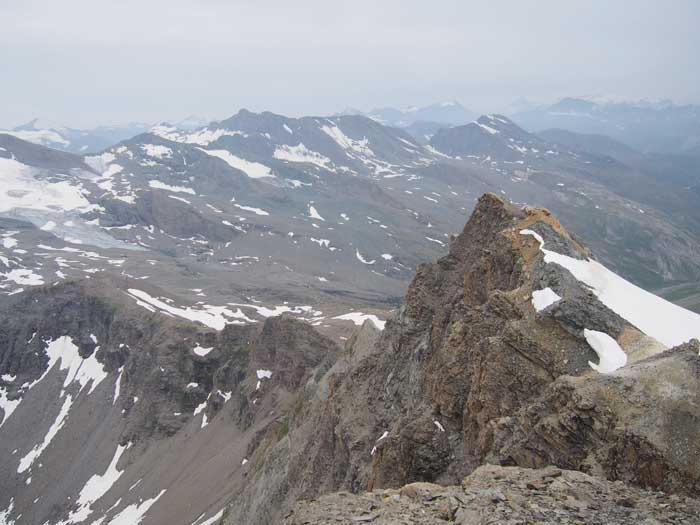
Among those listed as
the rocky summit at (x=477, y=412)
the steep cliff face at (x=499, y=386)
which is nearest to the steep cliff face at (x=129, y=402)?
the rocky summit at (x=477, y=412)

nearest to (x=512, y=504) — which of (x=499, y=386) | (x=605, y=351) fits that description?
(x=499, y=386)

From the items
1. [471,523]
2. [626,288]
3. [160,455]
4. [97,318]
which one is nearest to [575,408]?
[471,523]

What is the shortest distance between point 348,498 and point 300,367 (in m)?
71.0

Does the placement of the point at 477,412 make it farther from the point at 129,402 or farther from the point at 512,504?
the point at 129,402

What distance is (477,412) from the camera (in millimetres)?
22812

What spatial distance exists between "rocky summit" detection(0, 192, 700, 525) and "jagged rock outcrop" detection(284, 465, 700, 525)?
59 millimetres

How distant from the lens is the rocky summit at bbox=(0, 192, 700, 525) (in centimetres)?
1534

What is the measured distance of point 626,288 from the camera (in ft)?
98.3

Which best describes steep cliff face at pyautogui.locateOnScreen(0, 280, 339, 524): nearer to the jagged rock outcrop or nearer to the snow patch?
the snow patch

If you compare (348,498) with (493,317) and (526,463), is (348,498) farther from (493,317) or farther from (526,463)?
(493,317)

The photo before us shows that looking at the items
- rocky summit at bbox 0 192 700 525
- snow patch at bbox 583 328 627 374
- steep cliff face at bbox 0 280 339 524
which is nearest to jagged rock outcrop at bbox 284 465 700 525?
rocky summit at bbox 0 192 700 525

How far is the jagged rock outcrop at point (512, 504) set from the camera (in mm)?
13383

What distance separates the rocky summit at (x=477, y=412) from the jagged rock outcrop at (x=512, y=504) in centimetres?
6

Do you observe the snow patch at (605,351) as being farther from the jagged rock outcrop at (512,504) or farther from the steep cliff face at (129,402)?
the steep cliff face at (129,402)
